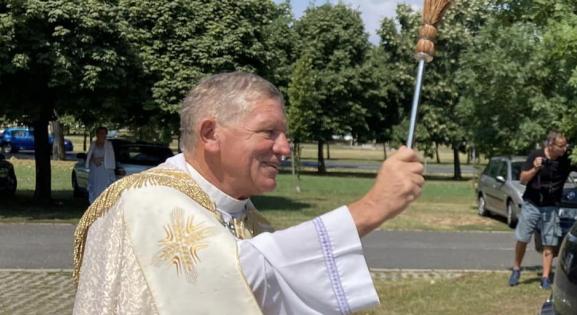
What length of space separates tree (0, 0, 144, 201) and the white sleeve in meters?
15.6

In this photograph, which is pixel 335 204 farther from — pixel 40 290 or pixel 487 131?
pixel 40 290

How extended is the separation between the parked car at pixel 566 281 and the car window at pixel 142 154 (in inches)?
575

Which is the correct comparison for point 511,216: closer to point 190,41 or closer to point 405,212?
point 405,212

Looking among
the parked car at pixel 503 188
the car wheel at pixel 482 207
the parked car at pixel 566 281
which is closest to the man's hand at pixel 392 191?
the parked car at pixel 566 281

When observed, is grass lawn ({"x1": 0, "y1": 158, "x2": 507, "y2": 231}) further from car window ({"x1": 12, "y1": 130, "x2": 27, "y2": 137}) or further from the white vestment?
car window ({"x1": 12, "y1": 130, "x2": 27, "y2": 137})

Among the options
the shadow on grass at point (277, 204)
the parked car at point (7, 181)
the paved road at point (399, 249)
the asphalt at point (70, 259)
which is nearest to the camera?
the asphalt at point (70, 259)

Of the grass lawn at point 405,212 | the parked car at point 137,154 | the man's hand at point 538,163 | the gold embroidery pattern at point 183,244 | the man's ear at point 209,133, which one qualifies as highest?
the man's ear at point 209,133

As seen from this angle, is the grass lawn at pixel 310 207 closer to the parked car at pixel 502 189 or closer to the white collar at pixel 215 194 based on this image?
the parked car at pixel 502 189

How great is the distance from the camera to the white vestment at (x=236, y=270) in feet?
7.41

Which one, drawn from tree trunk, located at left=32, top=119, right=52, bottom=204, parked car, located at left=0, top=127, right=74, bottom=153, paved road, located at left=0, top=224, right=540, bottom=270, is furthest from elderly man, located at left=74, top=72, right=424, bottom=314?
parked car, located at left=0, top=127, right=74, bottom=153

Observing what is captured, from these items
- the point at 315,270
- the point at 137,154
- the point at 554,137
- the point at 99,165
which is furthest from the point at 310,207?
the point at 315,270

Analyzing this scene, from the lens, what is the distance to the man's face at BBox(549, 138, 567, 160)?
10.7 metres

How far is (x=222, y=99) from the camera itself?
2.52 m

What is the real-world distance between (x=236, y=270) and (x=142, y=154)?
18.7 metres
